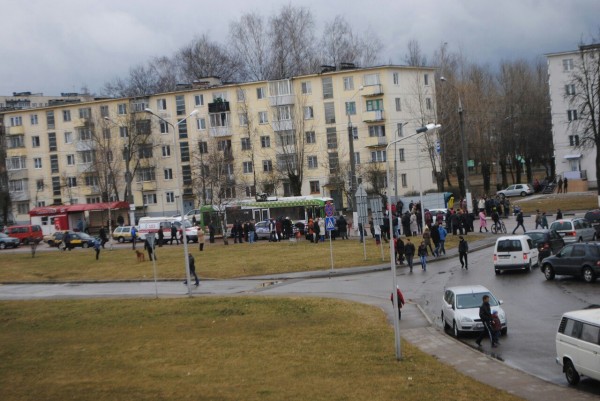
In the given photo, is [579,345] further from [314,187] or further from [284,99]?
[284,99]

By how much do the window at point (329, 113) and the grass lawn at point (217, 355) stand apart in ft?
181

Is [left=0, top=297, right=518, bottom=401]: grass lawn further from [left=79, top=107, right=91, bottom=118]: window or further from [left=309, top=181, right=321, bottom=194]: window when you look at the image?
[left=79, top=107, right=91, bottom=118]: window

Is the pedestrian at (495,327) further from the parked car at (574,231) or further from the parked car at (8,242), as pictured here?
the parked car at (8,242)

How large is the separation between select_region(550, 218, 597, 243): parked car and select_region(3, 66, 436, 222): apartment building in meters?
35.1

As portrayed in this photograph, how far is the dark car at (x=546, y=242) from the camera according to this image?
36.7m

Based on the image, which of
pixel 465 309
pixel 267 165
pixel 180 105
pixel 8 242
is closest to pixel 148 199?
pixel 180 105

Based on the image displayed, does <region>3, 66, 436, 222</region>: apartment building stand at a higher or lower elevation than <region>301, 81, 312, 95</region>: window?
lower

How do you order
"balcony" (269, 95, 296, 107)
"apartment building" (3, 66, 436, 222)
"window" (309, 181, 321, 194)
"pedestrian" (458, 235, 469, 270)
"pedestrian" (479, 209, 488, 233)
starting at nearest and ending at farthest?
"pedestrian" (458, 235, 469, 270), "pedestrian" (479, 209, 488, 233), "apartment building" (3, 66, 436, 222), "balcony" (269, 95, 296, 107), "window" (309, 181, 321, 194)

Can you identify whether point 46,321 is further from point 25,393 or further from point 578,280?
point 578,280

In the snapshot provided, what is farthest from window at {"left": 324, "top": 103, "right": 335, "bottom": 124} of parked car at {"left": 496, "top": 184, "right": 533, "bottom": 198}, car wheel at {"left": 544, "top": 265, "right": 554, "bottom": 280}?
car wheel at {"left": 544, "top": 265, "right": 554, "bottom": 280}

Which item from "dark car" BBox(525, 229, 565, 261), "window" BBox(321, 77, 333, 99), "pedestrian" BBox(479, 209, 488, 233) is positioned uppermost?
"window" BBox(321, 77, 333, 99)

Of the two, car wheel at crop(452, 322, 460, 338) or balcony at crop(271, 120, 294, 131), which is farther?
balcony at crop(271, 120, 294, 131)

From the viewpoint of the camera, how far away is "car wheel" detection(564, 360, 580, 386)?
17.1 metres

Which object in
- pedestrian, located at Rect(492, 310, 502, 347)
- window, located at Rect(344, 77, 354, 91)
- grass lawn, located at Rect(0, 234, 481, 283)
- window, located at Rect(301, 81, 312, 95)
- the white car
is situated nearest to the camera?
pedestrian, located at Rect(492, 310, 502, 347)
